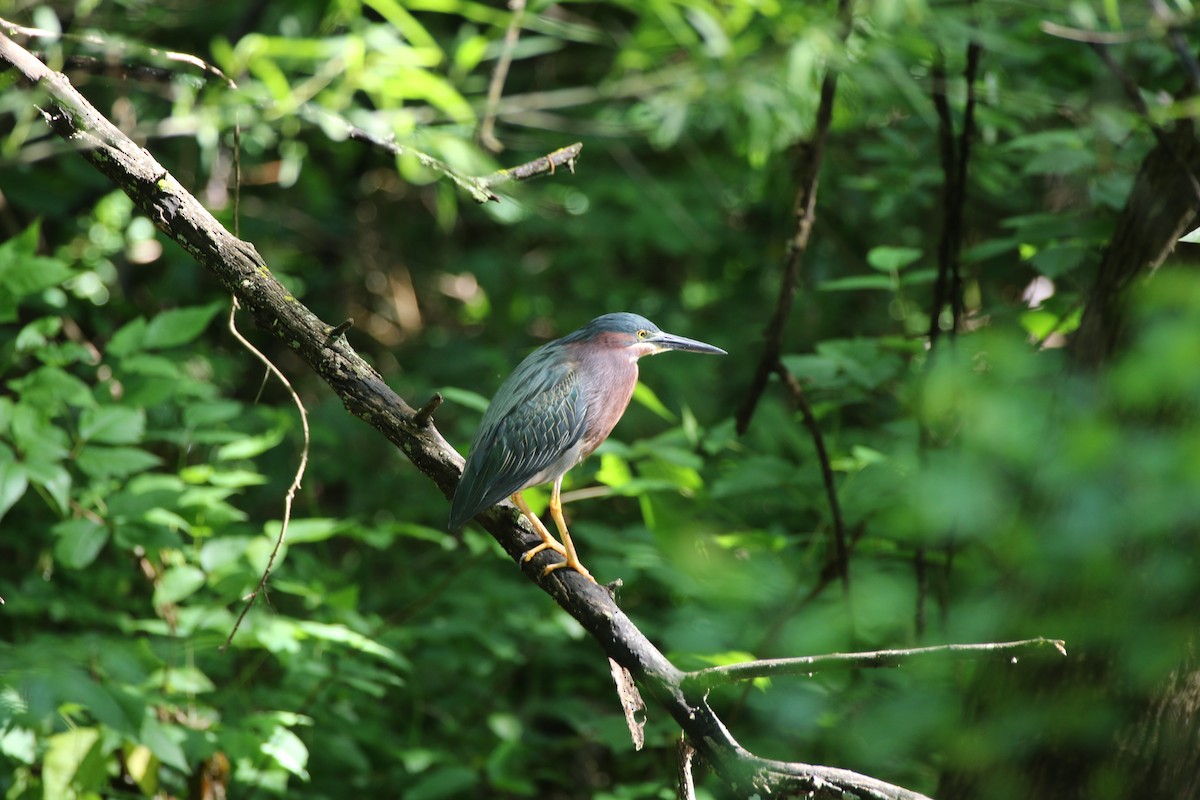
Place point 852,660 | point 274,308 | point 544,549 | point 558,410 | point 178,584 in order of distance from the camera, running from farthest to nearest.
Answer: point 178,584 < point 558,410 < point 544,549 < point 274,308 < point 852,660

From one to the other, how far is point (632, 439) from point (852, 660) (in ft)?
11.9

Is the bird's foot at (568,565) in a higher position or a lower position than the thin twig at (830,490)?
higher

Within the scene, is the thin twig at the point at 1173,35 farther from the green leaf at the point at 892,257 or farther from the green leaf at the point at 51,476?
the green leaf at the point at 51,476

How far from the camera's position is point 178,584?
311 centimetres

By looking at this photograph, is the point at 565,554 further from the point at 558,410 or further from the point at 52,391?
the point at 52,391

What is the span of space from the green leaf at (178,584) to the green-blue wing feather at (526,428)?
1.11 meters

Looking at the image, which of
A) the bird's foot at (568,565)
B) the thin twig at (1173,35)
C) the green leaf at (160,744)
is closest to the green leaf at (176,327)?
the green leaf at (160,744)

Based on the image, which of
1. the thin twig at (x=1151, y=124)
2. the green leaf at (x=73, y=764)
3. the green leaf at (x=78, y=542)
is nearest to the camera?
the thin twig at (x=1151, y=124)

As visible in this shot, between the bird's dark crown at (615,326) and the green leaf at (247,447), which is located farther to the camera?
the green leaf at (247,447)

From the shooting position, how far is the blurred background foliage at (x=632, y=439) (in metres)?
2.43

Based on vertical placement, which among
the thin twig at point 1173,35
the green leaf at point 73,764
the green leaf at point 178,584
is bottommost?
the green leaf at point 73,764

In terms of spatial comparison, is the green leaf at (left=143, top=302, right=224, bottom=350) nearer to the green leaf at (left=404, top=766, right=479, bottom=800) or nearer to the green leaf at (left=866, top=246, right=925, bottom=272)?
the green leaf at (left=404, top=766, right=479, bottom=800)

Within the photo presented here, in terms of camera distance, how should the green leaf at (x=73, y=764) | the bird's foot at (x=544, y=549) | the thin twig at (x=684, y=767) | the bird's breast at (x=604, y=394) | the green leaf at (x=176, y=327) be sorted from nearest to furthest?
the thin twig at (x=684, y=767)
the bird's foot at (x=544, y=549)
the bird's breast at (x=604, y=394)
the green leaf at (x=73, y=764)
the green leaf at (x=176, y=327)

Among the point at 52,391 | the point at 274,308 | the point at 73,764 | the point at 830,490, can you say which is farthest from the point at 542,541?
the point at 73,764
